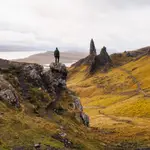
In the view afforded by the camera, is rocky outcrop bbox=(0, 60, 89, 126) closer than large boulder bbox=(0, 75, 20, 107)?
No

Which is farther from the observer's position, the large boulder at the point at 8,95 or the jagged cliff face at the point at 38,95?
the jagged cliff face at the point at 38,95

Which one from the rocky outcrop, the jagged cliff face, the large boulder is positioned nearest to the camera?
the large boulder

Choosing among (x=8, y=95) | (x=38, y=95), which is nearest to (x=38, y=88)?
(x=38, y=95)

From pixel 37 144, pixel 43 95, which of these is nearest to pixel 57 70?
pixel 43 95

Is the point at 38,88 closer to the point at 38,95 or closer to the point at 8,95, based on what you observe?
the point at 38,95

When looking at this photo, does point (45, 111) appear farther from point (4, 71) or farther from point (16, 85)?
point (4, 71)

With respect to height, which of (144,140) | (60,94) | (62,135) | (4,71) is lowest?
(144,140)

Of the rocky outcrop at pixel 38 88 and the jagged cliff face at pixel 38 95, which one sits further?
the rocky outcrop at pixel 38 88

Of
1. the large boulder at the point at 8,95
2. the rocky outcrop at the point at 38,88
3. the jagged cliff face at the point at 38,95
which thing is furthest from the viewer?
the rocky outcrop at the point at 38,88

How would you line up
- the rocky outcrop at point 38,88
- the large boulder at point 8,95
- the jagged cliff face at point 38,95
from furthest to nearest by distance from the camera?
1. the rocky outcrop at point 38,88
2. the jagged cliff face at point 38,95
3. the large boulder at point 8,95

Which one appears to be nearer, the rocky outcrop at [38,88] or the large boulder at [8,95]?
the large boulder at [8,95]

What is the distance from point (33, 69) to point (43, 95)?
27.4 ft

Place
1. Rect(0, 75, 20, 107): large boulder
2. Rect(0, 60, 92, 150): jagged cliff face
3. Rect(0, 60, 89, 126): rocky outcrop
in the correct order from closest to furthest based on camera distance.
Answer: Rect(0, 75, 20, 107): large boulder < Rect(0, 60, 92, 150): jagged cliff face < Rect(0, 60, 89, 126): rocky outcrop

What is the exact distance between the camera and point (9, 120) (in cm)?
4822
